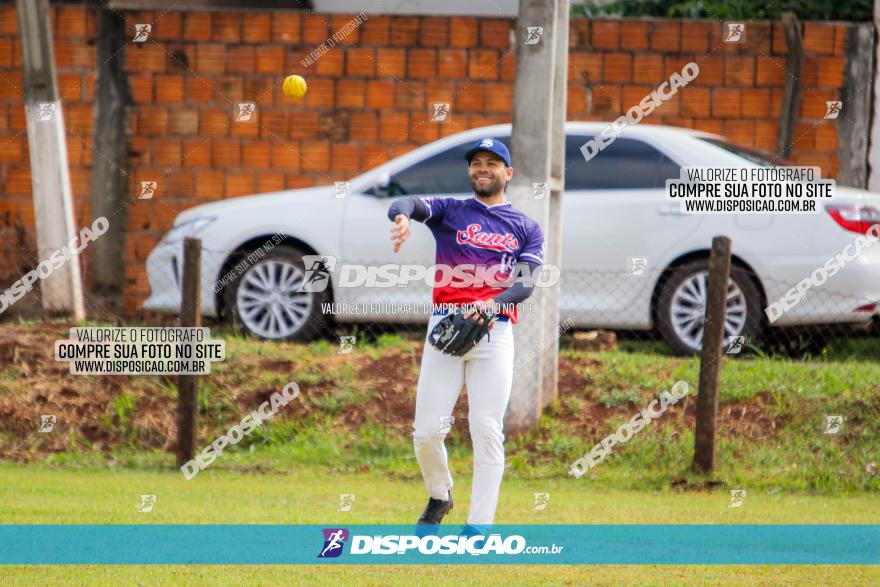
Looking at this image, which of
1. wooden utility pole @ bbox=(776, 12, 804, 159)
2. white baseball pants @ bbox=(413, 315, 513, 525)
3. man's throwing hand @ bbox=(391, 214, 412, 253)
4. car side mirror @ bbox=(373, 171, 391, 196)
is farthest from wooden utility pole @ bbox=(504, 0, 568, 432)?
wooden utility pole @ bbox=(776, 12, 804, 159)

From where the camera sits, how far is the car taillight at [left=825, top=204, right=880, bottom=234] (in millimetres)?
10406

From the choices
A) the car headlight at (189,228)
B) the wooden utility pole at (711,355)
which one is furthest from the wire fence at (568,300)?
the wooden utility pole at (711,355)

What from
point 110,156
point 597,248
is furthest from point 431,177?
point 110,156

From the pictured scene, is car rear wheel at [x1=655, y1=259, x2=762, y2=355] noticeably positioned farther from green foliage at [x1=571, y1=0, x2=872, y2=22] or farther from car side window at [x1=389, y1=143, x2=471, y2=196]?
green foliage at [x1=571, y1=0, x2=872, y2=22]

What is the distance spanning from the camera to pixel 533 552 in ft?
21.5

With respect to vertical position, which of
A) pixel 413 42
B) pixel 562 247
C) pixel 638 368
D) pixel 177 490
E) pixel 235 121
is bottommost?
pixel 177 490

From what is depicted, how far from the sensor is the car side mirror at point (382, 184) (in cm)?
1077

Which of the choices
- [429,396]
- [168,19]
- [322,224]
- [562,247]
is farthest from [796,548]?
[168,19]

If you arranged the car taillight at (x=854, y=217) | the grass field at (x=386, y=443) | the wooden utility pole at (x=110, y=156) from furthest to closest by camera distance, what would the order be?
the wooden utility pole at (x=110, y=156) < the car taillight at (x=854, y=217) < the grass field at (x=386, y=443)

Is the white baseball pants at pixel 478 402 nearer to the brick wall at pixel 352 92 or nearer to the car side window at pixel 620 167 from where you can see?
the car side window at pixel 620 167

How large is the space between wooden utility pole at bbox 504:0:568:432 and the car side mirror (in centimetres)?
148

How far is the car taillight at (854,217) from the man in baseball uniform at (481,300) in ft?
14.5

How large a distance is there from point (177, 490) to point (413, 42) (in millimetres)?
5993

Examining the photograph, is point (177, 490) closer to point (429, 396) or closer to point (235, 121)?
point (429, 396)
